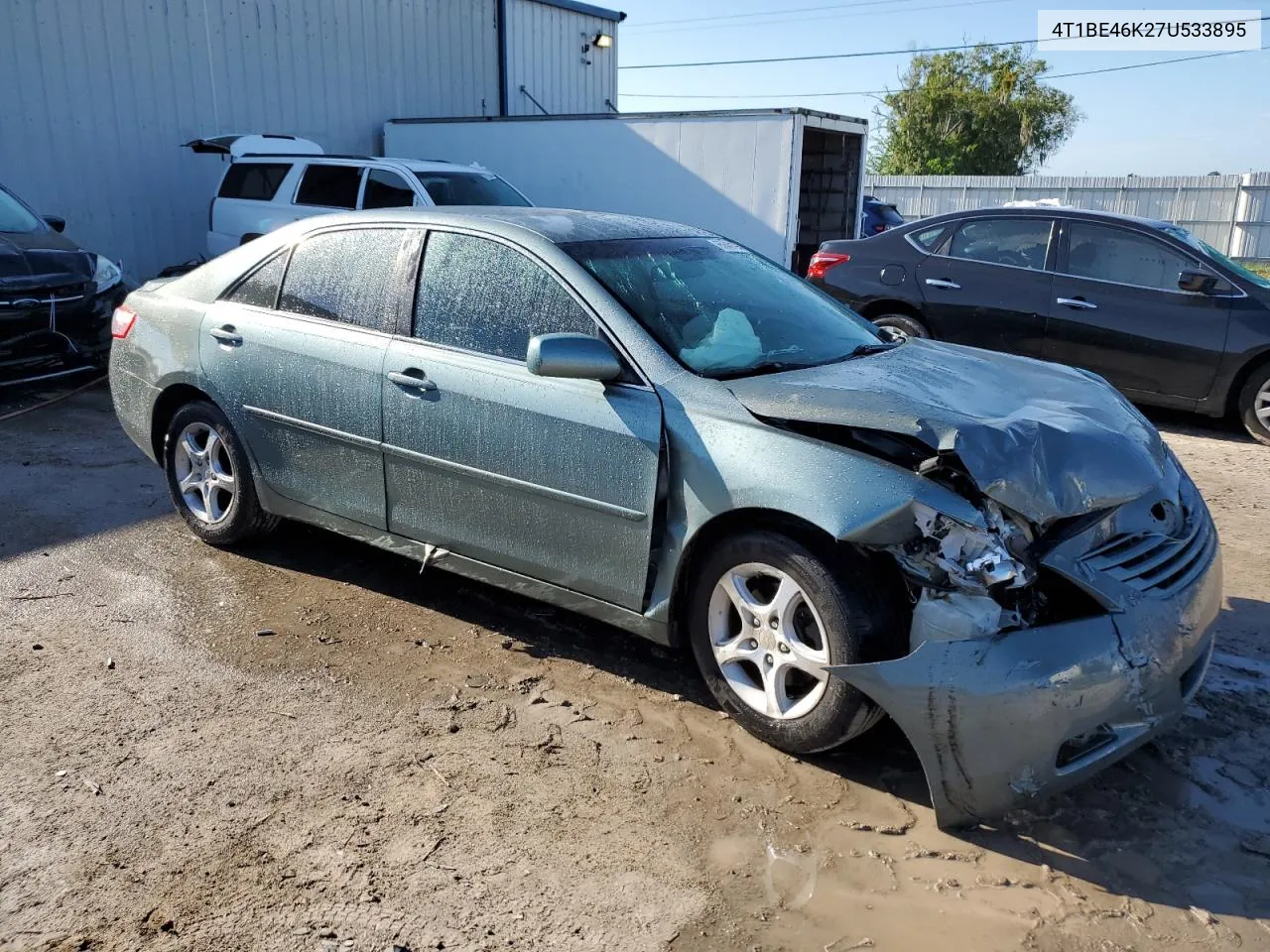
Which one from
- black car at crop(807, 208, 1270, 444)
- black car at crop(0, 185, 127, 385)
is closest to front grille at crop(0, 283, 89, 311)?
black car at crop(0, 185, 127, 385)

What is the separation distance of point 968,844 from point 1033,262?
6.31 m

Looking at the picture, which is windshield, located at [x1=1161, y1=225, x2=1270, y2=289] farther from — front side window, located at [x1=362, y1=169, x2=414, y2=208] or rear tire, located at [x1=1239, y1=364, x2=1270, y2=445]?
front side window, located at [x1=362, y1=169, x2=414, y2=208]

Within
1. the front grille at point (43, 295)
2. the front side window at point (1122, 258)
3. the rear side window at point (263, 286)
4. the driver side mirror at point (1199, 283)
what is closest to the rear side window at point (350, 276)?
the rear side window at point (263, 286)

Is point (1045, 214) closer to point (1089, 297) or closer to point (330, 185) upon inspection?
point (1089, 297)

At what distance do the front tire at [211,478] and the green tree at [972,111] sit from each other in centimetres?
4207

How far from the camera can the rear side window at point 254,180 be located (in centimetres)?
1136

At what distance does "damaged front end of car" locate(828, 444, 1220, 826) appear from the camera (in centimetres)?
274

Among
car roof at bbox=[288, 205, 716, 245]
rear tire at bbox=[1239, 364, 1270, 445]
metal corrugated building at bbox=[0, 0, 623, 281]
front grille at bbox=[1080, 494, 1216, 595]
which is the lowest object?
rear tire at bbox=[1239, 364, 1270, 445]

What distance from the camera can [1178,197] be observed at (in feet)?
83.8

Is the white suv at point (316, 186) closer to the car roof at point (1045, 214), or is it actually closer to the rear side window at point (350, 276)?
the car roof at point (1045, 214)

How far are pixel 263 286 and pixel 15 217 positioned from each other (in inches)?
228

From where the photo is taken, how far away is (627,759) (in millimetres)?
3324

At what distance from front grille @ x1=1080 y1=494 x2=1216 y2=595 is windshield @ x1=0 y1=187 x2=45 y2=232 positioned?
9.00 m

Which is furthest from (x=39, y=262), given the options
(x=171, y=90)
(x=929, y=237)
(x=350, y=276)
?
(x=929, y=237)
